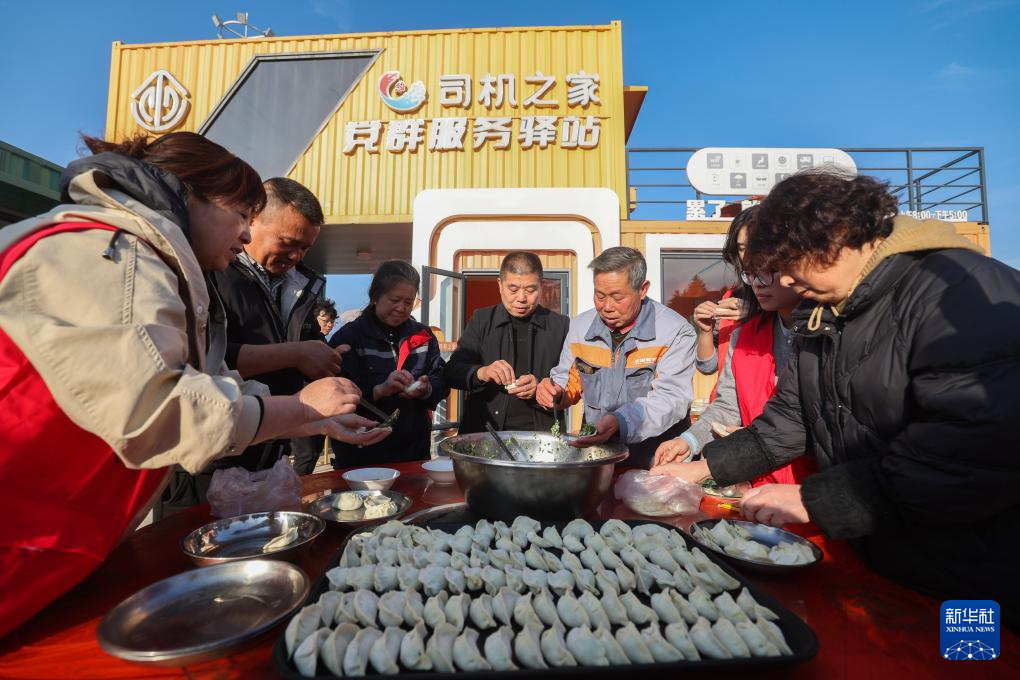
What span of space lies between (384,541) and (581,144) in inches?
279

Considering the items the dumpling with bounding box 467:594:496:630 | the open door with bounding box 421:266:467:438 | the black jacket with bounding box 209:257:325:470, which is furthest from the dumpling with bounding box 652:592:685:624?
the open door with bounding box 421:266:467:438

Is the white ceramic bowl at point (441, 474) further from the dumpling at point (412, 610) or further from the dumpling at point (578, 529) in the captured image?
the dumpling at point (412, 610)

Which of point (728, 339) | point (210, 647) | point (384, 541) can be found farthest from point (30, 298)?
point (728, 339)

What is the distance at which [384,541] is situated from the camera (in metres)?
1.25

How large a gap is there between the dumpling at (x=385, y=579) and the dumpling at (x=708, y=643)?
0.63 meters

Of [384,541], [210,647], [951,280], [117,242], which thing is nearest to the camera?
[210,647]

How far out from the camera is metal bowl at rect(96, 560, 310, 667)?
810 mm

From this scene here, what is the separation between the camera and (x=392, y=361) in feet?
10.5

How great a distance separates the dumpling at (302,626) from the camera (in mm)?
813

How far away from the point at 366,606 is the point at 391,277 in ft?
7.91

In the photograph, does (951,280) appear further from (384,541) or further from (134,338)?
(134,338)

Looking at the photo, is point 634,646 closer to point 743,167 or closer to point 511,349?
point 511,349

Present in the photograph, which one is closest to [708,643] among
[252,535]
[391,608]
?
[391,608]

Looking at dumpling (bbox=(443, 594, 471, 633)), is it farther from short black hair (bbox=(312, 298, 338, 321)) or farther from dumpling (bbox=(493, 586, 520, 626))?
short black hair (bbox=(312, 298, 338, 321))
